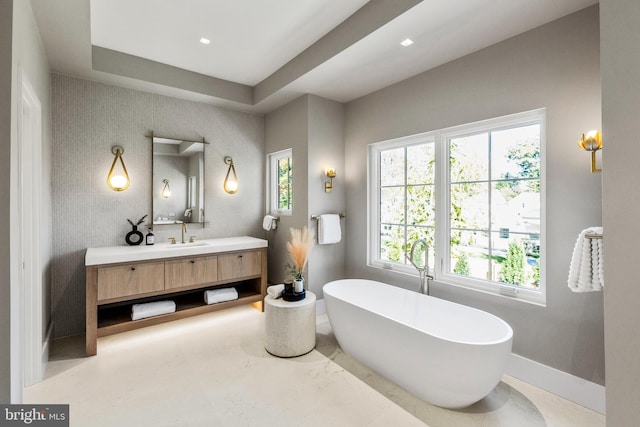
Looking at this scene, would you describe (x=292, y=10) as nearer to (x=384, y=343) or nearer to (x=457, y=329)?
(x=384, y=343)

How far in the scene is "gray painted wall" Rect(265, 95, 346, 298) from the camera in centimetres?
356

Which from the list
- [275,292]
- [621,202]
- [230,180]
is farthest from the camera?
[230,180]

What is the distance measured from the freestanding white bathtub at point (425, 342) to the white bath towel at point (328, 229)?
2.13 feet

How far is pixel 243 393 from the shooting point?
2.14 meters

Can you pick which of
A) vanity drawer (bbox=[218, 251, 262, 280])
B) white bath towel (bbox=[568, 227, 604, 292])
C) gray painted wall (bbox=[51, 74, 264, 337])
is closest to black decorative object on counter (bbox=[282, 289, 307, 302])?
vanity drawer (bbox=[218, 251, 262, 280])

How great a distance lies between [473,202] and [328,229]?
157 cm

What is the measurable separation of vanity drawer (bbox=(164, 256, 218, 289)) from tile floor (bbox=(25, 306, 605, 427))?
0.60 metres

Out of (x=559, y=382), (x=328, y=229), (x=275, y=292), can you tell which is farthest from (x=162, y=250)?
(x=559, y=382)

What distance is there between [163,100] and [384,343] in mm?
3559

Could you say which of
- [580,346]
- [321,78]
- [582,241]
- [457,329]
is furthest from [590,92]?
[321,78]

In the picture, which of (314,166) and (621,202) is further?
(314,166)

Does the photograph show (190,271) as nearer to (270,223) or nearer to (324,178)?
(270,223)

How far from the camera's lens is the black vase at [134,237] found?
3.30 metres

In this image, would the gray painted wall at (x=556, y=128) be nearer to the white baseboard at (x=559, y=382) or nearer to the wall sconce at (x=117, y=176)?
the white baseboard at (x=559, y=382)
